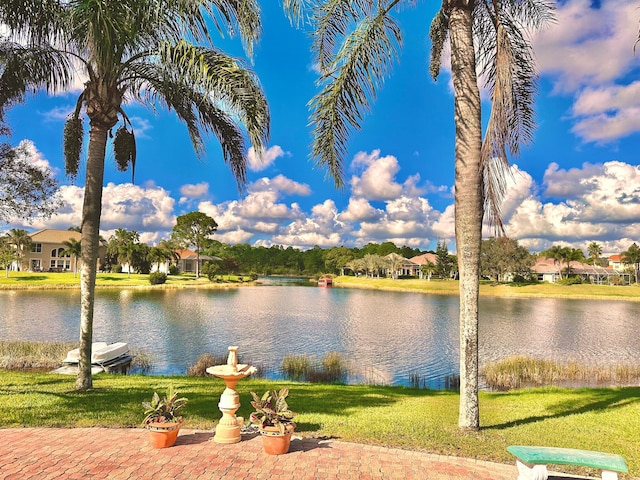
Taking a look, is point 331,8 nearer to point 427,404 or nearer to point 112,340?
point 427,404

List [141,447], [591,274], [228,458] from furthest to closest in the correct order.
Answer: [591,274]
[141,447]
[228,458]

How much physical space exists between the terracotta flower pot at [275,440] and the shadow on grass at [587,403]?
11.3ft

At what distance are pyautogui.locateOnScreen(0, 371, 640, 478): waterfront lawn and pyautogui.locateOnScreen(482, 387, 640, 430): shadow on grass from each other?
0.02 meters

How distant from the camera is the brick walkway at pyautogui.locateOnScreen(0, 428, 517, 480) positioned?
5000 millimetres

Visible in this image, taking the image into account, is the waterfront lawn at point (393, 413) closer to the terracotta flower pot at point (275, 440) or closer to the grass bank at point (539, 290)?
the terracotta flower pot at point (275, 440)

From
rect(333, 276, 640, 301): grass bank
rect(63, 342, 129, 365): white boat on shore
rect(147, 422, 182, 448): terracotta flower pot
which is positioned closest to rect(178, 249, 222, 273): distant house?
rect(333, 276, 640, 301): grass bank

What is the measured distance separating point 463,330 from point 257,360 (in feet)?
35.4

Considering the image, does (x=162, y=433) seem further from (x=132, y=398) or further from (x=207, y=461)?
(x=132, y=398)

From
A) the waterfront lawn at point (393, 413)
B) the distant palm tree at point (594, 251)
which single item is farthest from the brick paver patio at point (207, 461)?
the distant palm tree at point (594, 251)

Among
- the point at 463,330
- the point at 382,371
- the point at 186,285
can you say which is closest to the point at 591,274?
the point at 186,285

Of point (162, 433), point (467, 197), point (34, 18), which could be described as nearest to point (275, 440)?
point (162, 433)

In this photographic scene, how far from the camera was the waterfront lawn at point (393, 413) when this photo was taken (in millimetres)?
6527

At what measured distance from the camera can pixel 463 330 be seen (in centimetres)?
713

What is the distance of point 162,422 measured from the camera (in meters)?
5.75
